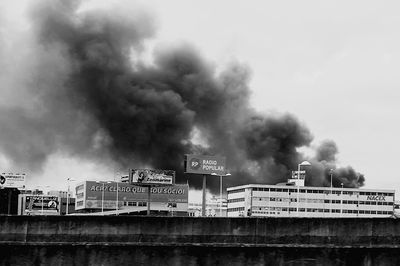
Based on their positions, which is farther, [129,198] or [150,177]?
[129,198]

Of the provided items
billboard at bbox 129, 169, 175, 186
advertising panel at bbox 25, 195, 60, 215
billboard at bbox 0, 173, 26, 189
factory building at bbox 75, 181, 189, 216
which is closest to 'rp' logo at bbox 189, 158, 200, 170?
billboard at bbox 129, 169, 175, 186

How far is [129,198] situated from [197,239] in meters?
151

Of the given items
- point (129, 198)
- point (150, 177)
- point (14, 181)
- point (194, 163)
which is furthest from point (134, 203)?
point (194, 163)

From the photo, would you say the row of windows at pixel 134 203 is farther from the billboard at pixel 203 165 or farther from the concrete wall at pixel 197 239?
the concrete wall at pixel 197 239

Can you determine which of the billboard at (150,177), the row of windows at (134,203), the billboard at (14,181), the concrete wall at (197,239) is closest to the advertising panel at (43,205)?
the billboard at (14,181)

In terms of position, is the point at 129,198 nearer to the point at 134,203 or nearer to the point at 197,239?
the point at 134,203

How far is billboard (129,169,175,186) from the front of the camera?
119 m

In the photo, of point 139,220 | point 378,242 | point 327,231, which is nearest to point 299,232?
point 327,231

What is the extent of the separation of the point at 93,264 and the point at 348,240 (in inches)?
361

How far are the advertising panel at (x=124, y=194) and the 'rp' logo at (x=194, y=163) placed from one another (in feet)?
191

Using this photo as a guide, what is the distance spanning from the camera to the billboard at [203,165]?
108m

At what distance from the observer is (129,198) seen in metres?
170

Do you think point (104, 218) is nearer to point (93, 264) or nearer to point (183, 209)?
point (93, 264)

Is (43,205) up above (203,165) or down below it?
below
